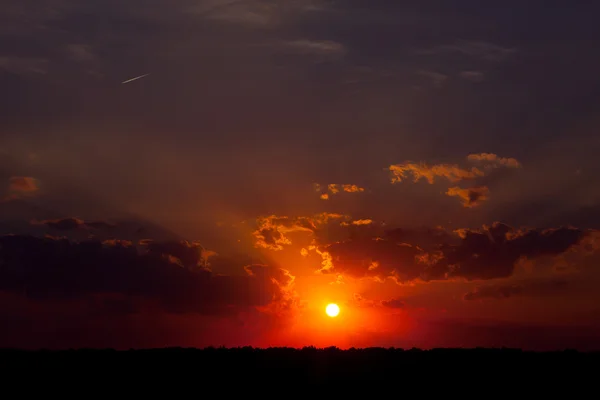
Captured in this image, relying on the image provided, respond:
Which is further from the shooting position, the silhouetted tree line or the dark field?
the silhouetted tree line

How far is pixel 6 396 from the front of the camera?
165 feet

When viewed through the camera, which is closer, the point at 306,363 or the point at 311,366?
the point at 311,366

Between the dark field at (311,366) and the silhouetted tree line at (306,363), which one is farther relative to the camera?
the silhouetted tree line at (306,363)

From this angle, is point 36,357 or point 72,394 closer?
point 72,394

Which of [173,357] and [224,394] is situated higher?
[173,357]

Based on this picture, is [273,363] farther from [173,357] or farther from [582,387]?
[582,387]

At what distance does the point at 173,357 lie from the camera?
202 feet

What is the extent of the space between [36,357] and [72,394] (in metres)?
13.6

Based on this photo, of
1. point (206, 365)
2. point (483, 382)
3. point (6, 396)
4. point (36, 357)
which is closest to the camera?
point (6, 396)

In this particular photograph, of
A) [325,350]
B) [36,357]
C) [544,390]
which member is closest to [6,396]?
[36,357]

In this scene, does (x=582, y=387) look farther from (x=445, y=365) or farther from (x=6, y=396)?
(x=6, y=396)

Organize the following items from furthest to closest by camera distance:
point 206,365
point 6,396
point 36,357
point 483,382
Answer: point 36,357 < point 206,365 < point 483,382 < point 6,396

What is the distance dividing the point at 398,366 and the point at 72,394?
997 inches

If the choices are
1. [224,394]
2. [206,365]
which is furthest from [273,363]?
[224,394]
